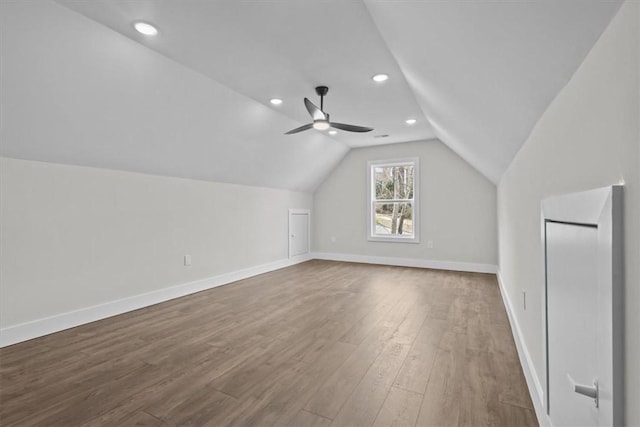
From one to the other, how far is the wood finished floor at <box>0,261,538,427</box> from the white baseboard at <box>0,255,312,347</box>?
103 millimetres

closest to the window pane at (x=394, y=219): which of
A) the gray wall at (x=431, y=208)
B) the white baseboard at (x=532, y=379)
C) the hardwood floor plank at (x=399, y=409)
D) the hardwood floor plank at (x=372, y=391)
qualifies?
the gray wall at (x=431, y=208)

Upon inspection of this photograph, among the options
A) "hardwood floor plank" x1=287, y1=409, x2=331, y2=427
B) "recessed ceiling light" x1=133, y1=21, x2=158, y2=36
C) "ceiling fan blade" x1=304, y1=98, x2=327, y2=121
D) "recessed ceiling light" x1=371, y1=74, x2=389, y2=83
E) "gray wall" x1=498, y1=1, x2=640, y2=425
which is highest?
"recessed ceiling light" x1=371, y1=74, x2=389, y2=83

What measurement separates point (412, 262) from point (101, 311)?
516 cm

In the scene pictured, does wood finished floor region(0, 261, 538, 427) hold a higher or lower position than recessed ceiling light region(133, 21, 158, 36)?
lower

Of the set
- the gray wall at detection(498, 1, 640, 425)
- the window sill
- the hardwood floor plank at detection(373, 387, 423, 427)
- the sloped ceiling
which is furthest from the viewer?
the window sill

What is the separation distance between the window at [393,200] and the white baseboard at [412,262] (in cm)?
41

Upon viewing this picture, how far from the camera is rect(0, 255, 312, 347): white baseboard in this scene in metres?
2.70

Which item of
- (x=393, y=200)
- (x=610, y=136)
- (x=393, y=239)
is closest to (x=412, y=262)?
(x=393, y=239)

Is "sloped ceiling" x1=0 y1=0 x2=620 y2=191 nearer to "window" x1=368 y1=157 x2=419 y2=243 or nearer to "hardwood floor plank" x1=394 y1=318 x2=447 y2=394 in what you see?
"hardwood floor plank" x1=394 y1=318 x2=447 y2=394

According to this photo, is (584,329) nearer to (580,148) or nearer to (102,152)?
(580,148)

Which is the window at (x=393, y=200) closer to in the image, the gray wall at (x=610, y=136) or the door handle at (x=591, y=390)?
the gray wall at (x=610, y=136)

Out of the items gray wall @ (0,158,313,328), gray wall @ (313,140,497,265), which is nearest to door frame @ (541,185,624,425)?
gray wall @ (0,158,313,328)

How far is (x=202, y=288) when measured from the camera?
4.49 m

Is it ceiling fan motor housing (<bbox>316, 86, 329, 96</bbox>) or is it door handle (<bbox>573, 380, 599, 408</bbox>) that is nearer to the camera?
door handle (<bbox>573, 380, 599, 408</bbox>)
